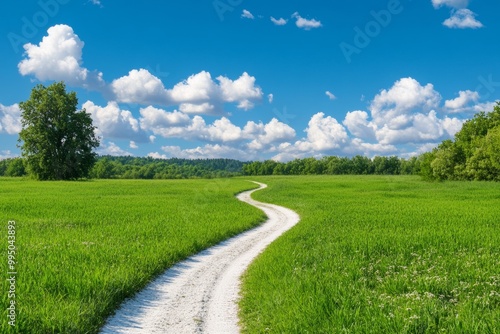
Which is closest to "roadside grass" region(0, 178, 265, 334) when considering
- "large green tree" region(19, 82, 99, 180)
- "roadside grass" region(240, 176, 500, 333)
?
"roadside grass" region(240, 176, 500, 333)

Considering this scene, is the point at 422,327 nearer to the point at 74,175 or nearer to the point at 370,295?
the point at 370,295

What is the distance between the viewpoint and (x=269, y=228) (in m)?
20.8

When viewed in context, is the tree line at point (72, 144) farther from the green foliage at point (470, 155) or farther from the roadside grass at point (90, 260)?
the roadside grass at point (90, 260)

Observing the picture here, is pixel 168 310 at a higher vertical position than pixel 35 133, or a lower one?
lower

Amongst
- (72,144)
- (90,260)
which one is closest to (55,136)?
(72,144)

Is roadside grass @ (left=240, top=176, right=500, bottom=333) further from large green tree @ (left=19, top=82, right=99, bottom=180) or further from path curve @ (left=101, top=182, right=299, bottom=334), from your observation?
large green tree @ (left=19, top=82, right=99, bottom=180)

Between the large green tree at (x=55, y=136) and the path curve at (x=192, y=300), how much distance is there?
2870 inches

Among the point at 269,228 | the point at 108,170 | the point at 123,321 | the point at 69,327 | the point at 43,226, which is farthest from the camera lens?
the point at 108,170

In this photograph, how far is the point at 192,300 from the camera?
30.2 ft

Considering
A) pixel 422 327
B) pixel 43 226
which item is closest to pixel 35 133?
pixel 43 226

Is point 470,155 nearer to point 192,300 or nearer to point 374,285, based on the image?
point 374,285

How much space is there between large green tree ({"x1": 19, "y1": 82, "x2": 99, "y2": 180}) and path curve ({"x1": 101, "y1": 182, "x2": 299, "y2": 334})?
239 feet

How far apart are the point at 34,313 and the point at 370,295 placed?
6.49 meters

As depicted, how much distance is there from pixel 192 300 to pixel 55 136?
7948 centimetres
